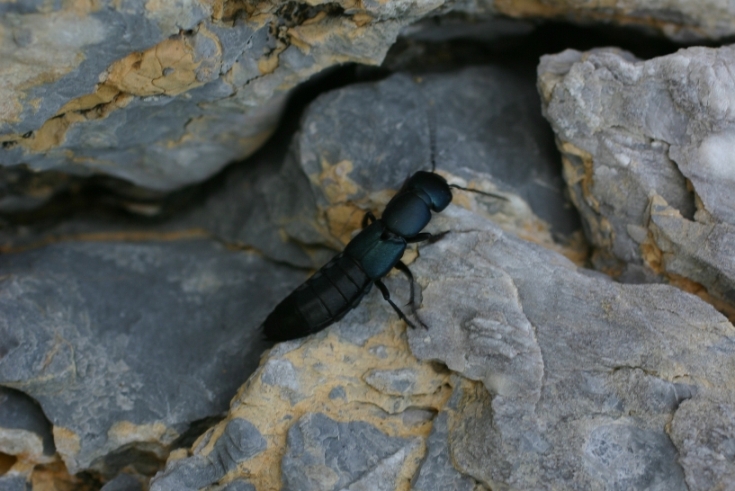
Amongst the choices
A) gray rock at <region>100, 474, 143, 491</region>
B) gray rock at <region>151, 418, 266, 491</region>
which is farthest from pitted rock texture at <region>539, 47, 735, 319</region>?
gray rock at <region>100, 474, 143, 491</region>

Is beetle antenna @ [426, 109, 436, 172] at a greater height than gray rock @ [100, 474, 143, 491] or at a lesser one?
greater

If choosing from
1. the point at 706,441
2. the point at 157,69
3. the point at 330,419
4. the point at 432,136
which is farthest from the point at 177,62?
the point at 706,441

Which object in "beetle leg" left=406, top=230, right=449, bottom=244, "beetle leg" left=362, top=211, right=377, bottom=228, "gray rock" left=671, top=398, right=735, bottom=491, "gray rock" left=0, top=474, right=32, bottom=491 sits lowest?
"gray rock" left=0, top=474, right=32, bottom=491

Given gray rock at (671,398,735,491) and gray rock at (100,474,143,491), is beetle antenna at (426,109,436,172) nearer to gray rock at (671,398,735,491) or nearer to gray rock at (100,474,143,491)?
gray rock at (671,398,735,491)

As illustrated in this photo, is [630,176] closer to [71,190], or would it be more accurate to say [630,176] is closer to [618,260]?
[618,260]

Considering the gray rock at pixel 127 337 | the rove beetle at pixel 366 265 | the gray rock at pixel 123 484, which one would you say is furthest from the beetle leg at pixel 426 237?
the gray rock at pixel 123 484

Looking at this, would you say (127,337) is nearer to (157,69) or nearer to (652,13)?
(157,69)

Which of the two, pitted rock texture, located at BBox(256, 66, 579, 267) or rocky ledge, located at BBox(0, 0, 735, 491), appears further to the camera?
pitted rock texture, located at BBox(256, 66, 579, 267)

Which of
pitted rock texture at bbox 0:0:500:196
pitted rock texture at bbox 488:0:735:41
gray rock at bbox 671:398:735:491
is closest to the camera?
pitted rock texture at bbox 0:0:500:196
